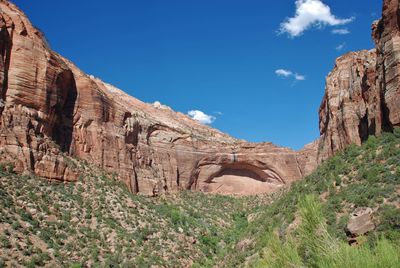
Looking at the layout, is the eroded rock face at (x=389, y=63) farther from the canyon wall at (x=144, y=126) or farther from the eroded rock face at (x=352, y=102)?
the eroded rock face at (x=352, y=102)

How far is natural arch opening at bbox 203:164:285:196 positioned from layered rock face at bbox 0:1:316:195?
0.15 metres

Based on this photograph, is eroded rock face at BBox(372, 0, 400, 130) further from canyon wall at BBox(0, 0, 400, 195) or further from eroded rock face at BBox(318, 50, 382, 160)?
eroded rock face at BBox(318, 50, 382, 160)

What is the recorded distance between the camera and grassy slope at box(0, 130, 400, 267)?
1070 inches

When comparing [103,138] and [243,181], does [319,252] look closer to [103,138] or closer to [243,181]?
[103,138]

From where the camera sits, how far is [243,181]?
67.3m

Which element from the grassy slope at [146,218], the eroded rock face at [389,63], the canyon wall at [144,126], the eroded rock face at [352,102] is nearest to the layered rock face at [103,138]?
the canyon wall at [144,126]

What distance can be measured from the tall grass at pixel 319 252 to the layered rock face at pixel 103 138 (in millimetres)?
30425

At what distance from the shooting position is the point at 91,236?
3566 centimetres

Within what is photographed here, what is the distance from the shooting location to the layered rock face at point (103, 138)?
3875 cm

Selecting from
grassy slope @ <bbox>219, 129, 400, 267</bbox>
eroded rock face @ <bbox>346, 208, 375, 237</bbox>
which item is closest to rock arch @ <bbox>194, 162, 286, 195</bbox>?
grassy slope @ <bbox>219, 129, 400, 267</bbox>

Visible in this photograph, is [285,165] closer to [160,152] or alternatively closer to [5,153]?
[160,152]

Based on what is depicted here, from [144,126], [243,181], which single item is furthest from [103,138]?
[243,181]

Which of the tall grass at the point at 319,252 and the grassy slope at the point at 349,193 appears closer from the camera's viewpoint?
the tall grass at the point at 319,252

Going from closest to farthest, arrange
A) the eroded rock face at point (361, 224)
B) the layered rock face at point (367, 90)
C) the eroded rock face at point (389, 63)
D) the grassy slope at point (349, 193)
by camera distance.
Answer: the eroded rock face at point (361, 224), the grassy slope at point (349, 193), the eroded rock face at point (389, 63), the layered rock face at point (367, 90)
